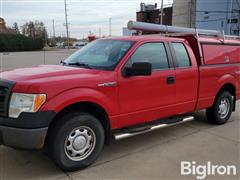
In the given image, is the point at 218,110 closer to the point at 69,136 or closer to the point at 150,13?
the point at 69,136

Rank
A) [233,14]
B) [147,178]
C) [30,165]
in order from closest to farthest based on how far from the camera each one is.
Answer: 1. [147,178]
2. [30,165]
3. [233,14]

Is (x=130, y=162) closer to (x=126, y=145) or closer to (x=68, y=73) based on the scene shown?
(x=126, y=145)

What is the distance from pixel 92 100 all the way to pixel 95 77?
1.07ft

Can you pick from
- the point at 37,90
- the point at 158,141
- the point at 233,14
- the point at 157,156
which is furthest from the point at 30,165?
the point at 233,14

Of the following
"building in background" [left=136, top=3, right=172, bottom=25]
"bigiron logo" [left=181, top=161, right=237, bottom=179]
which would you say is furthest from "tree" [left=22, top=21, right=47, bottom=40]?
"bigiron logo" [left=181, top=161, right=237, bottom=179]

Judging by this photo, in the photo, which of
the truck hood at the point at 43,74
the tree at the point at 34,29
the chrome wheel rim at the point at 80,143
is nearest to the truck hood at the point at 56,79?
the truck hood at the point at 43,74

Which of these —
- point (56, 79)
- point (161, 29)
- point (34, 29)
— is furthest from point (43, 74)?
point (34, 29)

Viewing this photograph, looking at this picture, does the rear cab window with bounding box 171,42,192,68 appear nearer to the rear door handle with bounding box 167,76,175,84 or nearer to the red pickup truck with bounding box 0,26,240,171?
the red pickup truck with bounding box 0,26,240,171

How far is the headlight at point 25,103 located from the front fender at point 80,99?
80 millimetres

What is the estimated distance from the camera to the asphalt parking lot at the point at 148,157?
12.3 feet

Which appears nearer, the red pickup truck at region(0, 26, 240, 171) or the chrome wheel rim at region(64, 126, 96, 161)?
the red pickup truck at region(0, 26, 240, 171)

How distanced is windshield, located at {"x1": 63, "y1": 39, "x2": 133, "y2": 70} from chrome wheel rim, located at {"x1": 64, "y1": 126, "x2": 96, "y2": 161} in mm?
989

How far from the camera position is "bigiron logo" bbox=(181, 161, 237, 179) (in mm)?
3840

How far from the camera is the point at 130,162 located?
161 inches
